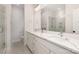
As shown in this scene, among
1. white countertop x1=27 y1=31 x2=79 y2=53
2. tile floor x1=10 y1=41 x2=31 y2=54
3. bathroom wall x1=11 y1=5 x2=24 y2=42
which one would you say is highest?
bathroom wall x1=11 y1=5 x2=24 y2=42

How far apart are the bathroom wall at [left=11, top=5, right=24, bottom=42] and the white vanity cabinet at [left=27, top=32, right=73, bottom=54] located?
0.16 m

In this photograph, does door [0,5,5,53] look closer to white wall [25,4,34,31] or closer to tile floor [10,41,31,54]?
tile floor [10,41,31,54]

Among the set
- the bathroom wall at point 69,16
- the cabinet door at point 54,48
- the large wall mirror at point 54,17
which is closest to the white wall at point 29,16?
the large wall mirror at point 54,17

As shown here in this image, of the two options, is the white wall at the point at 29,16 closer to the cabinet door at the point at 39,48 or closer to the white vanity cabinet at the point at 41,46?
the white vanity cabinet at the point at 41,46

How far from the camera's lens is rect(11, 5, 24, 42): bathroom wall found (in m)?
1.74

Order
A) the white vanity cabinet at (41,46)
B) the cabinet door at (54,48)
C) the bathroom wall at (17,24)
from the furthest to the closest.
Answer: the bathroom wall at (17,24) → the white vanity cabinet at (41,46) → the cabinet door at (54,48)

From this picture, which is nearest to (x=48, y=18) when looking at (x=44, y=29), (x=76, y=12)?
(x=44, y=29)

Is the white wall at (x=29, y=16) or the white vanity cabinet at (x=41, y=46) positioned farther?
the white wall at (x=29, y=16)

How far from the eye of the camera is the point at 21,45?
1757mm

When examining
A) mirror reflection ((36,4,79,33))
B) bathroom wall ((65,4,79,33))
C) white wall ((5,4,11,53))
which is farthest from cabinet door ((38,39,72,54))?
white wall ((5,4,11,53))

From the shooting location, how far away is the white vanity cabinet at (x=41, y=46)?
1.45m

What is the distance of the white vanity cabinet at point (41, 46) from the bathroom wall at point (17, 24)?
0.16 meters

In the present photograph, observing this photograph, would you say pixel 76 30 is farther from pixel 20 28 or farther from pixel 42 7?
pixel 20 28
